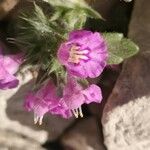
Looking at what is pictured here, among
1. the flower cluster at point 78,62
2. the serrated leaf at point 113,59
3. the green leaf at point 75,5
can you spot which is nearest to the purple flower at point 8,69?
the flower cluster at point 78,62

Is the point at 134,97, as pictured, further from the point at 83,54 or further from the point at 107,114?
the point at 83,54

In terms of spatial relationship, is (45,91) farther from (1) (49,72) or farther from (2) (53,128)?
(2) (53,128)

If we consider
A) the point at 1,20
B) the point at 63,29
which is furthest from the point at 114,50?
the point at 1,20

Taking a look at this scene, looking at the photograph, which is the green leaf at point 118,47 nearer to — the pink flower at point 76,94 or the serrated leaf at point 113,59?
the serrated leaf at point 113,59

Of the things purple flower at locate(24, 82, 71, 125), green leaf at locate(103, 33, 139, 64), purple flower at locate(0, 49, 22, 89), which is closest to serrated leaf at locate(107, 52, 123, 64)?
green leaf at locate(103, 33, 139, 64)

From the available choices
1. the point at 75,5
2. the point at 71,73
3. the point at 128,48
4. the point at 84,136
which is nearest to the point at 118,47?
the point at 128,48
